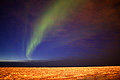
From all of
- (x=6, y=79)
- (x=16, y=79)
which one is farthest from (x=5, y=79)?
(x=16, y=79)

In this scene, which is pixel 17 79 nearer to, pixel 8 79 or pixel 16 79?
pixel 16 79

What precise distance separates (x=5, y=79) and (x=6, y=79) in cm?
13

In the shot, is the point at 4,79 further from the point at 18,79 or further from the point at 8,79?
the point at 18,79

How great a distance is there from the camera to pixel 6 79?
1228 centimetres

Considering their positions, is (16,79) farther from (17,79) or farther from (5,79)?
(5,79)

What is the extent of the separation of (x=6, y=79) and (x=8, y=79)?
0.83ft

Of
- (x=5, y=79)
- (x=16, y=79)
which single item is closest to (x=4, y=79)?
(x=5, y=79)

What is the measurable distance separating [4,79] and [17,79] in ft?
5.80

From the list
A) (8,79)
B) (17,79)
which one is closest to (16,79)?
(17,79)

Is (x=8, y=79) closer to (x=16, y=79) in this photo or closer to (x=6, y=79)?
(x=6, y=79)

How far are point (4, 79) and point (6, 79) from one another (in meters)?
0.27

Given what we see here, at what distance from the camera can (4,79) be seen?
12.3 meters

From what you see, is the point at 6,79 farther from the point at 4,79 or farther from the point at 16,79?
the point at 16,79

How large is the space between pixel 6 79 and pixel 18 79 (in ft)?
5.38
